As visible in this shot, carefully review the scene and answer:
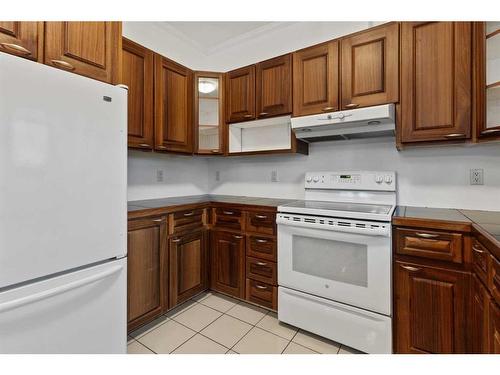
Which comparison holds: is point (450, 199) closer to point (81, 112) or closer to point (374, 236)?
point (374, 236)

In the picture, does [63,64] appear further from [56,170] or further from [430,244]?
[430,244]

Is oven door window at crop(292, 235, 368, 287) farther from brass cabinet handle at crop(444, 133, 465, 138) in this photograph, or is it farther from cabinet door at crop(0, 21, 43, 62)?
cabinet door at crop(0, 21, 43, 62)

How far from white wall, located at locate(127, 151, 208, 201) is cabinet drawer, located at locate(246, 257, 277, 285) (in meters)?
1.21

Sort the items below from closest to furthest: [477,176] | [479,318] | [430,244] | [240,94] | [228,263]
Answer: [479,318]
[430,244]
[477,176]
[228,263]
[240,94]

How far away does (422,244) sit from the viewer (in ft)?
4.67

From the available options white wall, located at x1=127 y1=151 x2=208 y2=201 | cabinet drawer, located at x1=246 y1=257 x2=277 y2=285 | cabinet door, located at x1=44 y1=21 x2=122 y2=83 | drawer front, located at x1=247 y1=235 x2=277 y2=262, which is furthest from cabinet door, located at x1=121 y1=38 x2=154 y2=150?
cabinet drawer, located at x1=246 y1=257 x2=277 y2=285

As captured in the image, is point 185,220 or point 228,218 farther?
point 228,218

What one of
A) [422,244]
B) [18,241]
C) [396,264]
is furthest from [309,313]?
[18,241]

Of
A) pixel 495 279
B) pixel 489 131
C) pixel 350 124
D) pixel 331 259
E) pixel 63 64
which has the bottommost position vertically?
pixel 331 259

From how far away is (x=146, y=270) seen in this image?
183 cm

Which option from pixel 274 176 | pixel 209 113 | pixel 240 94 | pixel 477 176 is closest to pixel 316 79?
pixel 240 94

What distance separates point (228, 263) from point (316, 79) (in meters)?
1.81

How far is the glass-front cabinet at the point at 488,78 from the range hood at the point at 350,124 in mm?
465

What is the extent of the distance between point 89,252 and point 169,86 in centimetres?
166
